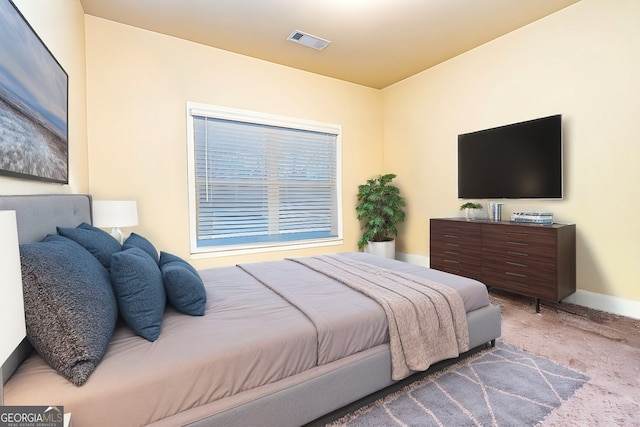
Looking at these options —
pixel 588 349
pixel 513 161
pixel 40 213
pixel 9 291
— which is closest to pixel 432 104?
pixel 513 161

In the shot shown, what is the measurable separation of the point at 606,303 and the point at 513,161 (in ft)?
5.14

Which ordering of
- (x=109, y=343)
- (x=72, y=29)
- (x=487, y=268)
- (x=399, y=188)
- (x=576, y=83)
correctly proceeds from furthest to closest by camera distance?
(x=399, y=188)
(x=487, y=268)
(x=576, y=83)
(x=72, y=29)
(x=109, y=343)

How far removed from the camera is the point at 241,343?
1.29 metres

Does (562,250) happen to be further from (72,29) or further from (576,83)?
(72,29)

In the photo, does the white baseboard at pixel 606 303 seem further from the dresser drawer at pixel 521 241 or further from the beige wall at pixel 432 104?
the dresser drawer at pixel 521 241

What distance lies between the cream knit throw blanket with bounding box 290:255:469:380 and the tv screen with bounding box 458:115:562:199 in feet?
6.50

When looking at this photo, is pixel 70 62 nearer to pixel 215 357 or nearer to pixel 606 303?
pixel 215 357

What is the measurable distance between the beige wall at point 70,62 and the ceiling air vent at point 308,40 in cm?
196

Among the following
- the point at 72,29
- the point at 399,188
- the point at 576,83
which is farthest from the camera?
the point at 399,188

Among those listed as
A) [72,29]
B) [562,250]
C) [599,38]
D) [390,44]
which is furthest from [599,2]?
[72,29]

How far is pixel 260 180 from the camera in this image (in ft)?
13.2

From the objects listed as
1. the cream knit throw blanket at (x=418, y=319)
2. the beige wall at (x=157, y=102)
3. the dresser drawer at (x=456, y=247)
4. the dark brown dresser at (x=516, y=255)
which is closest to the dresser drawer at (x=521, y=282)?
the dark brown dresser at (x=516, y=255)

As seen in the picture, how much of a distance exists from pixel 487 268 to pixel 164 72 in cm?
407

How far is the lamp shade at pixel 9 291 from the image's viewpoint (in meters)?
0.63
